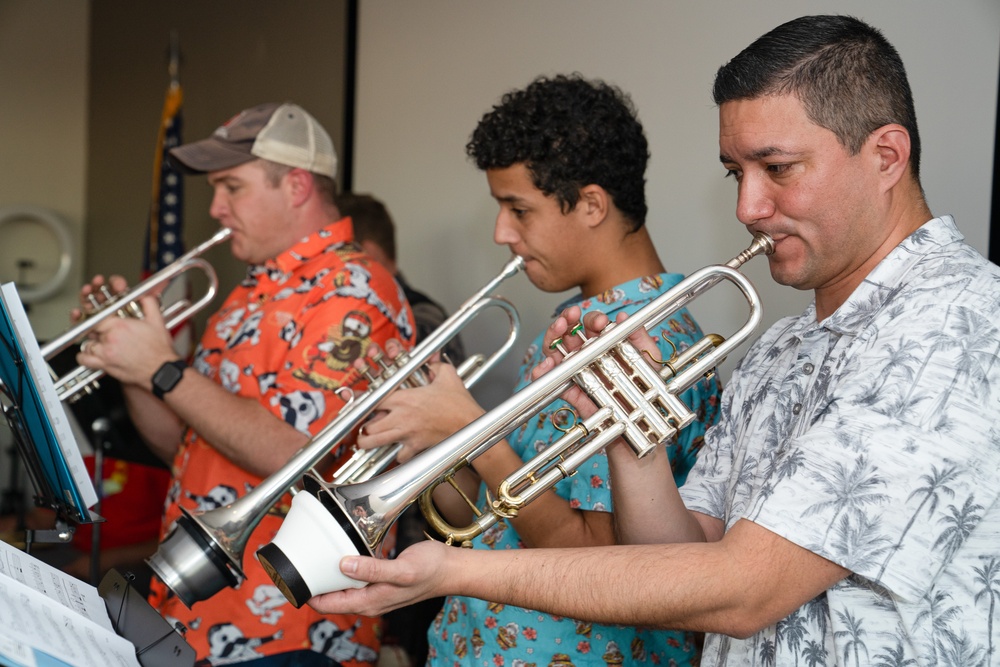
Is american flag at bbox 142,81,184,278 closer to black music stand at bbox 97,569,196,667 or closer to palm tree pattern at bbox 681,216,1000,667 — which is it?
black music stand at bbox 97,569,196,667

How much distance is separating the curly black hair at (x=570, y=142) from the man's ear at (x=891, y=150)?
632 millimetres

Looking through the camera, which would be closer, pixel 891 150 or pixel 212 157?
pixel 891 150

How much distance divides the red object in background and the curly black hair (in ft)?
6.45

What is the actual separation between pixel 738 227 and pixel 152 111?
12.0 ft

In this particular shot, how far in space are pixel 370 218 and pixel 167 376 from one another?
3.61 feet

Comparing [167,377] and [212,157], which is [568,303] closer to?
[167,377]

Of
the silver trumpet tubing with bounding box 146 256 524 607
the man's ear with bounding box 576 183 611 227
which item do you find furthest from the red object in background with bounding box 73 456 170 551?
the man's ear with bounding box 576 183 611 227

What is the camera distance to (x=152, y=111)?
5031 millimetres

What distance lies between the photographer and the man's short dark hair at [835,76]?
1.22m

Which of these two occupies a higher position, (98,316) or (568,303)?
(98,316)

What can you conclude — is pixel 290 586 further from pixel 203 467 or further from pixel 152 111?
pixel 152 111

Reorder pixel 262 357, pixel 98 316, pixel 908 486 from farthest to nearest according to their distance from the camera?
pixel 98 316
pixel 262 357
pixel 908 486

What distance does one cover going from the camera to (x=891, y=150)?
1229 millimetres

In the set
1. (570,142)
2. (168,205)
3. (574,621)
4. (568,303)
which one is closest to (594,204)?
(570,142)
